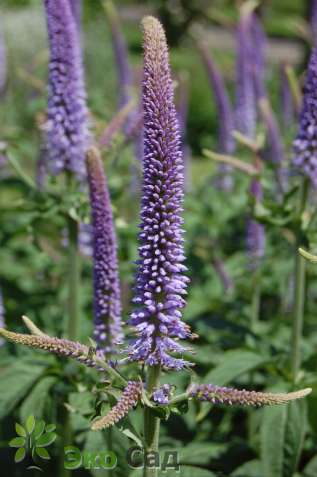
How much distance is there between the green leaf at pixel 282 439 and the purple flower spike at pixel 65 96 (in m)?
1.61

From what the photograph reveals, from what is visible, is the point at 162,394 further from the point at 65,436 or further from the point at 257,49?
the point at 257,49

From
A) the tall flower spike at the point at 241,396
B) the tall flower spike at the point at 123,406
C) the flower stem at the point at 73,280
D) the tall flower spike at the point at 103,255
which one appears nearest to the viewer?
the tall flower spike at the point at 123,406

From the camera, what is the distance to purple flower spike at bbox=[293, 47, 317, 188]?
3.26 m

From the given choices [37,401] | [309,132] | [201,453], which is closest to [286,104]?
[309,132]

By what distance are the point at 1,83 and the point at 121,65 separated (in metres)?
1.39

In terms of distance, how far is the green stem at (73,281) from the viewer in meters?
3.81

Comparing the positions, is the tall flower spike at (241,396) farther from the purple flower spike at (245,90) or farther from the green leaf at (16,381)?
the purple flower spike at (245,90)

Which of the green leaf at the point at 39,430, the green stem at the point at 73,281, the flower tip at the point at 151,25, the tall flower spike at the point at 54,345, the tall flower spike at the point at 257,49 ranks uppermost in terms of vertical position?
the tall flower spike at the point at 257,49

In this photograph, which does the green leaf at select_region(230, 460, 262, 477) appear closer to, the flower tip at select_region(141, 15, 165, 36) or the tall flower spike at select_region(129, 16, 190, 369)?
the tall flower spike at select_region(129, 16, 190, 369)

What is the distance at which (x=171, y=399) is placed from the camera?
7.62 feet

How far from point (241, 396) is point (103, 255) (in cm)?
97

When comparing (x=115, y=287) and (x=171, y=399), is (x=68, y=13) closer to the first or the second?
(x=115, y=287)

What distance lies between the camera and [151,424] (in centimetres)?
238

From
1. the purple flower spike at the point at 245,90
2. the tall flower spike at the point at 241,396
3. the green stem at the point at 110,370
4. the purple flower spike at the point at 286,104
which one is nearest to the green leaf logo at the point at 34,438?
the green stem at the point at 110,370
